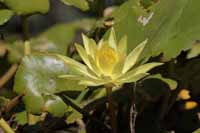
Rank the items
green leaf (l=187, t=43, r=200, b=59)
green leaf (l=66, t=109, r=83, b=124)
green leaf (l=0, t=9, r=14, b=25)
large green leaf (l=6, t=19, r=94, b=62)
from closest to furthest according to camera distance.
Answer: green leaf (l=66, t=109, r=83, b=124), green leaf (l=0, t=9, r=14, b=25), green leaf (l=187, t=43, r=200, b=59), large green leaf (l=6, t=19, r=94, b=62)

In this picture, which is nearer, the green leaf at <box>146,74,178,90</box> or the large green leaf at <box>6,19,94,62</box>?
the green leaf at <box>146,74,178,90</box>

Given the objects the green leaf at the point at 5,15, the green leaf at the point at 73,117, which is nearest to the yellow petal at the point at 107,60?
the green leaf at the point at 73,117

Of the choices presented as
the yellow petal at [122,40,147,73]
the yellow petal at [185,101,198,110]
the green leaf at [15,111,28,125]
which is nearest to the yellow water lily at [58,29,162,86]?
the yellow petal at [122,40,147,73]

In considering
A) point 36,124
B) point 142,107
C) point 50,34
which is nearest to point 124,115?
point 142,107

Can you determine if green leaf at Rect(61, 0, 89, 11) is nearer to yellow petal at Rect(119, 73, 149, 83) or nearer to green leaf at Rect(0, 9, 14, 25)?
green leaf at Rect(0, 9, 14, 25)

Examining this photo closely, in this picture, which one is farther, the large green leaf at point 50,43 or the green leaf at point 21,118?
the large green leaf at point 50,43

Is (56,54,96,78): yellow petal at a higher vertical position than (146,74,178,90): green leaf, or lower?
higher

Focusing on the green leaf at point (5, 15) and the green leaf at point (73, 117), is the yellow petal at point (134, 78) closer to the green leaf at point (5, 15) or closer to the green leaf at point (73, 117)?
the green leaf at point (73, 117)
